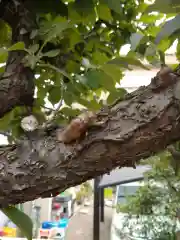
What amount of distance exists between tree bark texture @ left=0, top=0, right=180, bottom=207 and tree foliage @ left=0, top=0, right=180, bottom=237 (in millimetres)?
49

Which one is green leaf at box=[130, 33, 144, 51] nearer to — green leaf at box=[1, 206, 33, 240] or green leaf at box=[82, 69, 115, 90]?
green leaf at box=[82, 69, 115, 90]

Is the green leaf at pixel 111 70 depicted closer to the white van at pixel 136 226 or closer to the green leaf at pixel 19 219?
the green leaf at pixel 19 219

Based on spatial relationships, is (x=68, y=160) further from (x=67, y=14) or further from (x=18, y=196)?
(x=67, y=14)

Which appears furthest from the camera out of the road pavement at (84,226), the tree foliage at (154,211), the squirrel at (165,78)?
→ the road pavement at (84,226)

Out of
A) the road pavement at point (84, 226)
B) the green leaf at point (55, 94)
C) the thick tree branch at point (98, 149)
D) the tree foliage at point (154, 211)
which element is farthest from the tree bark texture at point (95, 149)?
the road pavement at point (84, 226)

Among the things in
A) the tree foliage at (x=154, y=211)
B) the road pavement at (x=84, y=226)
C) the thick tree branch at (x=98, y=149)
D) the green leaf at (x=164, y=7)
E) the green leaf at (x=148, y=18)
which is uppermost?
the green leaf at (x=148, y=18)

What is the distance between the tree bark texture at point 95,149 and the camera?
21 centimetres

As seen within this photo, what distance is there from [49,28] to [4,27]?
12 cm

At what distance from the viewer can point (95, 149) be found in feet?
0.74

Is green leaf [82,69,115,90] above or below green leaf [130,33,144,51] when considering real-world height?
below

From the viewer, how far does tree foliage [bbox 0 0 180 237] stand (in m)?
0.29

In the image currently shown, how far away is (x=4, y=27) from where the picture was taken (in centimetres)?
41

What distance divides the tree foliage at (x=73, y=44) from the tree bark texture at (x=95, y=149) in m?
0.05

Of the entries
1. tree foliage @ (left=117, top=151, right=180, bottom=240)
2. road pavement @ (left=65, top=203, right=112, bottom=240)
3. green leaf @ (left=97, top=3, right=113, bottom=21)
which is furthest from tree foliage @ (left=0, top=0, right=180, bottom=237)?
road pavement @ (left=65, top=203, right=112, bottom=240)
